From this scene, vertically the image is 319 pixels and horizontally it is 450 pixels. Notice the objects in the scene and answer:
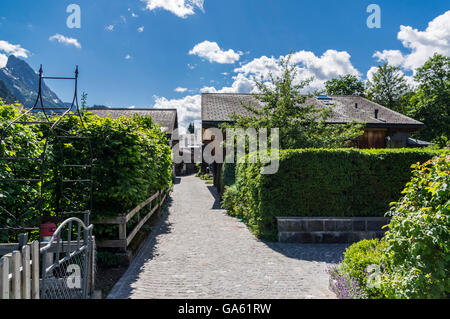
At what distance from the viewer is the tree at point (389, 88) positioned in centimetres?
3800

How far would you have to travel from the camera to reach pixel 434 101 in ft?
97.1

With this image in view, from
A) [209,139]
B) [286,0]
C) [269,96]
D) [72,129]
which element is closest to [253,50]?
[269,96]

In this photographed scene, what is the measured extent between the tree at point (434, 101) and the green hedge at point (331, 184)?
26.2m

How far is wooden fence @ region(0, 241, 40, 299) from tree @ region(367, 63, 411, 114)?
44.1m

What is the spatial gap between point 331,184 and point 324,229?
121 cm

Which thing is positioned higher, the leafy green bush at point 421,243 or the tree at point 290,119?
the tree at point 290,119

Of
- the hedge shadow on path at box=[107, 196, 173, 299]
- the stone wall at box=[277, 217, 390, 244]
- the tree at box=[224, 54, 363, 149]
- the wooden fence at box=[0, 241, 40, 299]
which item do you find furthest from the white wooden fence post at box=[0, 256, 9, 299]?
the tree at box=[224, 54, 363, 149]

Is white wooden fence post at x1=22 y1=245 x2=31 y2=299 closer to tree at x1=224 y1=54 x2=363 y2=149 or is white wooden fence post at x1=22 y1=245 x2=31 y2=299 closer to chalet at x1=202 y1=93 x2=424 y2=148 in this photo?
tree at x1=224 y1=54 x2=363 y2=149

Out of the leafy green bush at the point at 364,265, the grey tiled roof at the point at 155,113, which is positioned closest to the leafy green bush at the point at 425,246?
the leafy green bush at the point at 364,265

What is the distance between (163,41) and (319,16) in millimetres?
5440

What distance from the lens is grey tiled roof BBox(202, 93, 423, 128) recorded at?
641 inches

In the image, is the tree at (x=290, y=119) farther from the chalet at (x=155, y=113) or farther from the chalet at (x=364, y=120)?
the chalet at (x=155, y=113)
